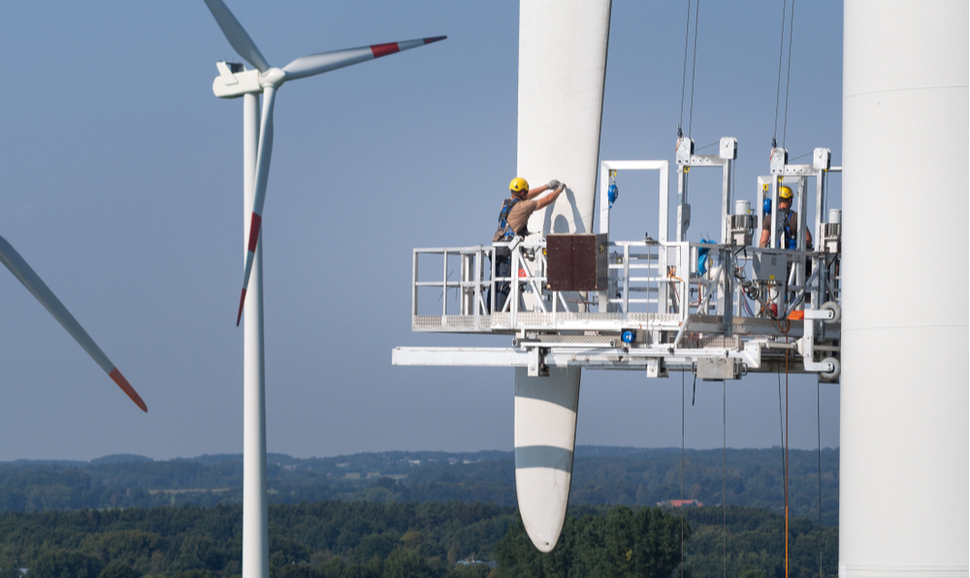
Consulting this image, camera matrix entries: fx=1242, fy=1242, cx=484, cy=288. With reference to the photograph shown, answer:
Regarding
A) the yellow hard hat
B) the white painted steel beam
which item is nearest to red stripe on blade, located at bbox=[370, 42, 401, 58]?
the yellow hard hat

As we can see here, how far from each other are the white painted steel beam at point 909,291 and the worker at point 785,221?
10.4 m

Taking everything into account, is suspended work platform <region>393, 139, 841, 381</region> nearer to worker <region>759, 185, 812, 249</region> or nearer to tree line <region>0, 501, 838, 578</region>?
worker <region>759, 185, 812, 249</region>

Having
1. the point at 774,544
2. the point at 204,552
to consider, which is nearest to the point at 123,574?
the point at 204,552

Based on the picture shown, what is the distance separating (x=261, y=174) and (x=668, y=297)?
359 inches

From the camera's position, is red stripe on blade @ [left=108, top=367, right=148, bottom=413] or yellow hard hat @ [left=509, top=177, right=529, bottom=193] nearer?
red stripe on blade @ [left=108, top=367, right=148, bottom=413]

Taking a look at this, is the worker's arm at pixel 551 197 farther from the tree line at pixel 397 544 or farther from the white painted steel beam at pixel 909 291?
the tree line at pixel 397 544

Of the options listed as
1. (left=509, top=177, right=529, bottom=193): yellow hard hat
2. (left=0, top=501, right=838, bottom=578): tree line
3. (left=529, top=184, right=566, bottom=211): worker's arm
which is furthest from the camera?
(left=0, top=501, right=838, bottom=578): tree line

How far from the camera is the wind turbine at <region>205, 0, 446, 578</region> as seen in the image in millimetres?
27781

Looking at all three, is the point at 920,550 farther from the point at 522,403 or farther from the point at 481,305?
the point at 522,403

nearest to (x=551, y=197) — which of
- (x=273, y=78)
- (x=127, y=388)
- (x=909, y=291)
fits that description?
(x=273, y=78)

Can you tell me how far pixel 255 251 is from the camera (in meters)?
27.1

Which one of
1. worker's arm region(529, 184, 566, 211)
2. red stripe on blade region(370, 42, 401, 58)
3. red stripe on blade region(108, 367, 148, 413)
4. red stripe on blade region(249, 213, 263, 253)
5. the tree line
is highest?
red stripe on blade region(370, 42, 401, 58)

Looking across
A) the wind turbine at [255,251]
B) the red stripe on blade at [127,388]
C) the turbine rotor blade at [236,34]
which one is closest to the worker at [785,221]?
the wind turbine at [255,251]

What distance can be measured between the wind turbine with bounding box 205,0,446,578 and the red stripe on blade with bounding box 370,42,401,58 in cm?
38
